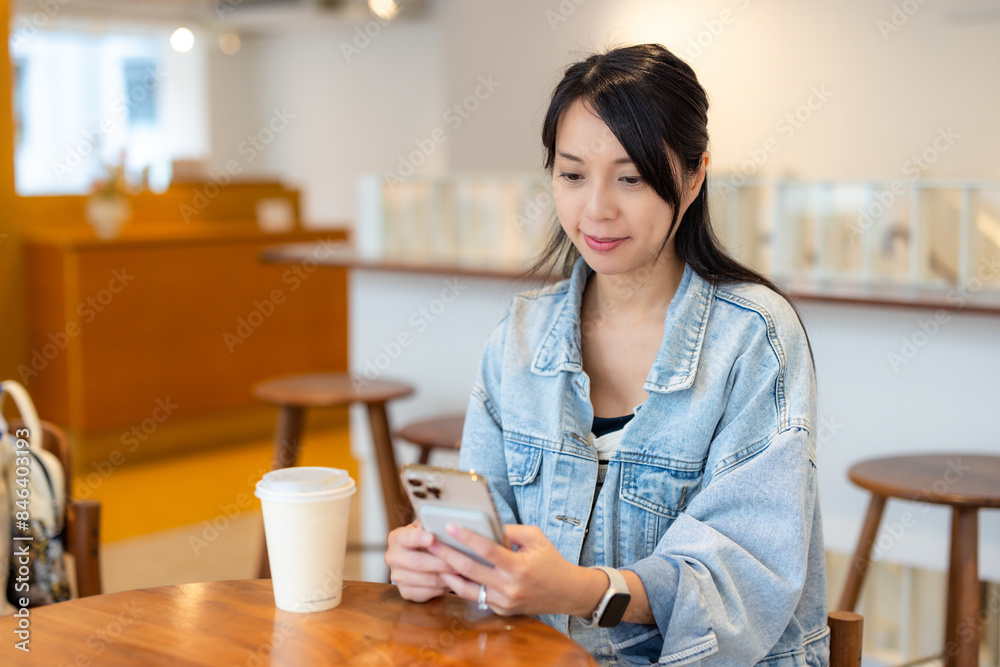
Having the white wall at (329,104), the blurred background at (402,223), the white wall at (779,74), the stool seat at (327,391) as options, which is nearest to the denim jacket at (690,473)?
the blurred background at (402,223)

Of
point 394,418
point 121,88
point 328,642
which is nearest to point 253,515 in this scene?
point 394,418

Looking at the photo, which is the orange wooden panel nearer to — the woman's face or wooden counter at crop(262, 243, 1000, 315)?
wooden counter at crop(262, 243, 1000, 315)

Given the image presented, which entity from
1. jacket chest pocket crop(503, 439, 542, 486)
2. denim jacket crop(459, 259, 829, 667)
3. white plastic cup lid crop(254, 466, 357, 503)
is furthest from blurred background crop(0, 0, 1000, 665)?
white plastic cup lid crop(254, 466, 357, 503)

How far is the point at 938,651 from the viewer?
2549mm

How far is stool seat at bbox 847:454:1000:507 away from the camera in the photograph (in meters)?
1.89

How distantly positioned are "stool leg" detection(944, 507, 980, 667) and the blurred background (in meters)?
0.44

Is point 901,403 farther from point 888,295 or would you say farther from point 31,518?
point 31,518

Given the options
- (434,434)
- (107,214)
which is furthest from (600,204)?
(107,214)

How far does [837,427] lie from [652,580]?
1610mm

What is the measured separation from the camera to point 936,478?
6.54ft

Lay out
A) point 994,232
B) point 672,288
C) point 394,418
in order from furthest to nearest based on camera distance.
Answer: point 394,418
point 994,232
point 672,288

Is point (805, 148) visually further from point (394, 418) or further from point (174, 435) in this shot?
point (174, 435)

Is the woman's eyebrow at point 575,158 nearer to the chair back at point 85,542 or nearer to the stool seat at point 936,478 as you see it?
the chair back at point 85,542

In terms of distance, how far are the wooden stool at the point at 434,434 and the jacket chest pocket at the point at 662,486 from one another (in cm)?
120
